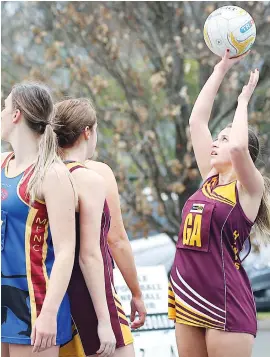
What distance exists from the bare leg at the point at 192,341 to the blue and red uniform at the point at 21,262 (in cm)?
93

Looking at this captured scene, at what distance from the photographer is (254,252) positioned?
9.27 metres

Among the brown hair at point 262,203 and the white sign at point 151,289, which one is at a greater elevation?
the brown hair at point 262,203

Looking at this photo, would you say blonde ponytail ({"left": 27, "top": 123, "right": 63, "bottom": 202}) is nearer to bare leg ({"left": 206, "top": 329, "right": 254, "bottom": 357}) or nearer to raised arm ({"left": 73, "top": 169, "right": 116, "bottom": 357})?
raised arm ({"left": 73, "top": 169, "right": 116, "bottom": 357})

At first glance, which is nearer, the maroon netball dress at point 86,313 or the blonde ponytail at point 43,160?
the blonde ponytail at point 43,160

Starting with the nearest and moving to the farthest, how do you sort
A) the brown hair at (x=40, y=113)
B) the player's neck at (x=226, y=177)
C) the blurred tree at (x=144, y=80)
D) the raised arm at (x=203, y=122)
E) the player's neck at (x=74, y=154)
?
1. the brown hair at (x=40, y=113)
2. the player's neck at (x=74, y=154)
3. the player's neck at (x=226, y=177)
4. the raised arm at (x=203, y=122)
5. the blurred tree at (x=144, y=80)

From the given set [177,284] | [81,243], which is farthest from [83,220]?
[177,284]

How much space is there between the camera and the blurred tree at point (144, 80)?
934 cm

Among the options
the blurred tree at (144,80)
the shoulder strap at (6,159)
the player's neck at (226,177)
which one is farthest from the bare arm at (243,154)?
the blurred tree at (144,80)

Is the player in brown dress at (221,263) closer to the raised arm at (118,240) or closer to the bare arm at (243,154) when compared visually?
the bare arm at (243,154)

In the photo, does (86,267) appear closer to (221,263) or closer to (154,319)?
(221,263)

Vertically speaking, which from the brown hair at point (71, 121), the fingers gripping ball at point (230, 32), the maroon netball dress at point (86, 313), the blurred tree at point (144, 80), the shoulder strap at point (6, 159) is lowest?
the maroon netball dress at point (86, 313)

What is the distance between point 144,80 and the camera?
31.7 feet

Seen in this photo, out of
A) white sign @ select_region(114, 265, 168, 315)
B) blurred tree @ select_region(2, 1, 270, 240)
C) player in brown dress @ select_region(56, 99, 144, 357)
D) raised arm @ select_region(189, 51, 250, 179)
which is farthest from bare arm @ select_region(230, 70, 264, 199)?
blurred tree @ select_region(2, 1, 270, 240)

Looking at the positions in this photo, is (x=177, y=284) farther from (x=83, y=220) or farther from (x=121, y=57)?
(x=121, y=57)
